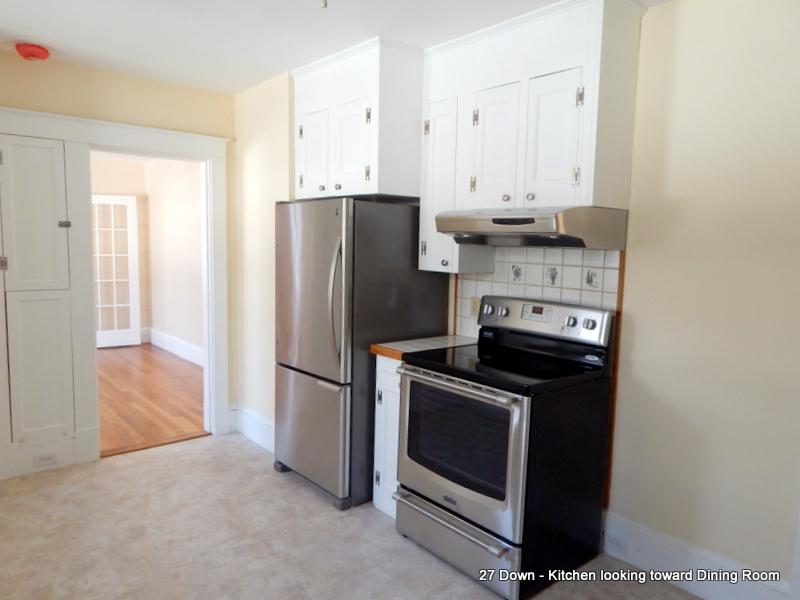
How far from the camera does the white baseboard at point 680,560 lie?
6.95 feet

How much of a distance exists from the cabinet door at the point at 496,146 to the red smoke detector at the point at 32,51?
2.35 meters

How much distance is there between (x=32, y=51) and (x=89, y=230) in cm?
101

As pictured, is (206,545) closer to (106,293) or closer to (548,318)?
(548,318)

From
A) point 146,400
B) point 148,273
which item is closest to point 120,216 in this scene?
point 148,273

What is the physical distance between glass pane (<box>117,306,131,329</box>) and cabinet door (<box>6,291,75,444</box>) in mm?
4116

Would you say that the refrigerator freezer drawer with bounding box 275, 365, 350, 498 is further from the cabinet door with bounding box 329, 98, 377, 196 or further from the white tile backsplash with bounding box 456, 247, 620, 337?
the cabinet door with bounding box 329, 98, 377, 196

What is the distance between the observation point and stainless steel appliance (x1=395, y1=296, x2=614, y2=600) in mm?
2195

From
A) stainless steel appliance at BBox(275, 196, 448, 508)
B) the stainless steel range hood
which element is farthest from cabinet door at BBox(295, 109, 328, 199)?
the stainless steel range hood

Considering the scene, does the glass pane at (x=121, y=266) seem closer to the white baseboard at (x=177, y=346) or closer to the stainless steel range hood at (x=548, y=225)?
the white baseboard at (x=177, y=346)

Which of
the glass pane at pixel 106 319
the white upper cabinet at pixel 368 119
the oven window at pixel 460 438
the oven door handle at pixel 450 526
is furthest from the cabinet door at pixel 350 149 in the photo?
the glass pane at pixel 106 319

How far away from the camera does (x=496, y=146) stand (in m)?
2.62

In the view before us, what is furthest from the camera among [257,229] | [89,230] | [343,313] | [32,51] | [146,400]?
[146,400]

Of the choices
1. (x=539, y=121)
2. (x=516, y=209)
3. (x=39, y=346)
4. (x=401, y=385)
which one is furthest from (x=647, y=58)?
(x=39, y=346)

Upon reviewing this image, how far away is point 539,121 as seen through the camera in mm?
2418
